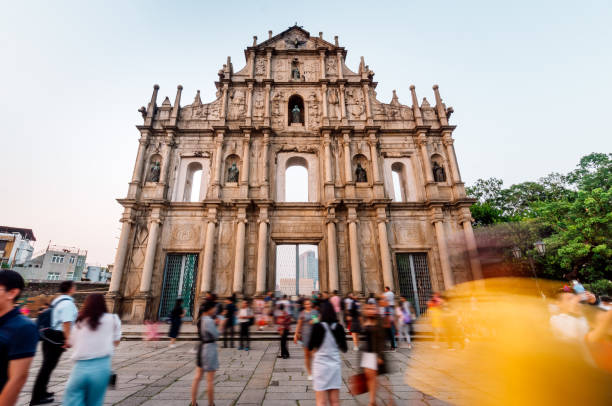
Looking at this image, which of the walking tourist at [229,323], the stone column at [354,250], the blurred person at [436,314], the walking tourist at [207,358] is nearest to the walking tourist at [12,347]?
the walking tourist at [207,358]

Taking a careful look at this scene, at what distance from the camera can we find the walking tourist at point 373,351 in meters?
3.59

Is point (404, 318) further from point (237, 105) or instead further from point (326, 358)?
point (237, 105)

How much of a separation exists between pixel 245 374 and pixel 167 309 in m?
9.18

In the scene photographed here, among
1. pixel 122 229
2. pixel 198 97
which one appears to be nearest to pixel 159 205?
pixel 122 229

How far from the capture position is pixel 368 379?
367 cm

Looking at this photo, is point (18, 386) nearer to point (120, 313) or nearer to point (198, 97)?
point (120, 313)

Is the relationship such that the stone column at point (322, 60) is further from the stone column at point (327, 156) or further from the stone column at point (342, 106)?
the stone column at point (327, 156)

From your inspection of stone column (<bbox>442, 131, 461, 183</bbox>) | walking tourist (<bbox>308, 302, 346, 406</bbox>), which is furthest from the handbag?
stone column (<bbox>442, 131, 461, 183</bbox>)

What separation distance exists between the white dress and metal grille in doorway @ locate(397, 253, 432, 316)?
11.3 metres

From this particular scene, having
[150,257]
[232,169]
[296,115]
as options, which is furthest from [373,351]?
[296,115]

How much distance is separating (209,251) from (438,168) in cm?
1318

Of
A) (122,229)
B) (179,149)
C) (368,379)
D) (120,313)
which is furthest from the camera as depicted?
(179,149)

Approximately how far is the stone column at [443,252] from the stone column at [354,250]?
4.14m

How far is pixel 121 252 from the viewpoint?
13.1 metres
